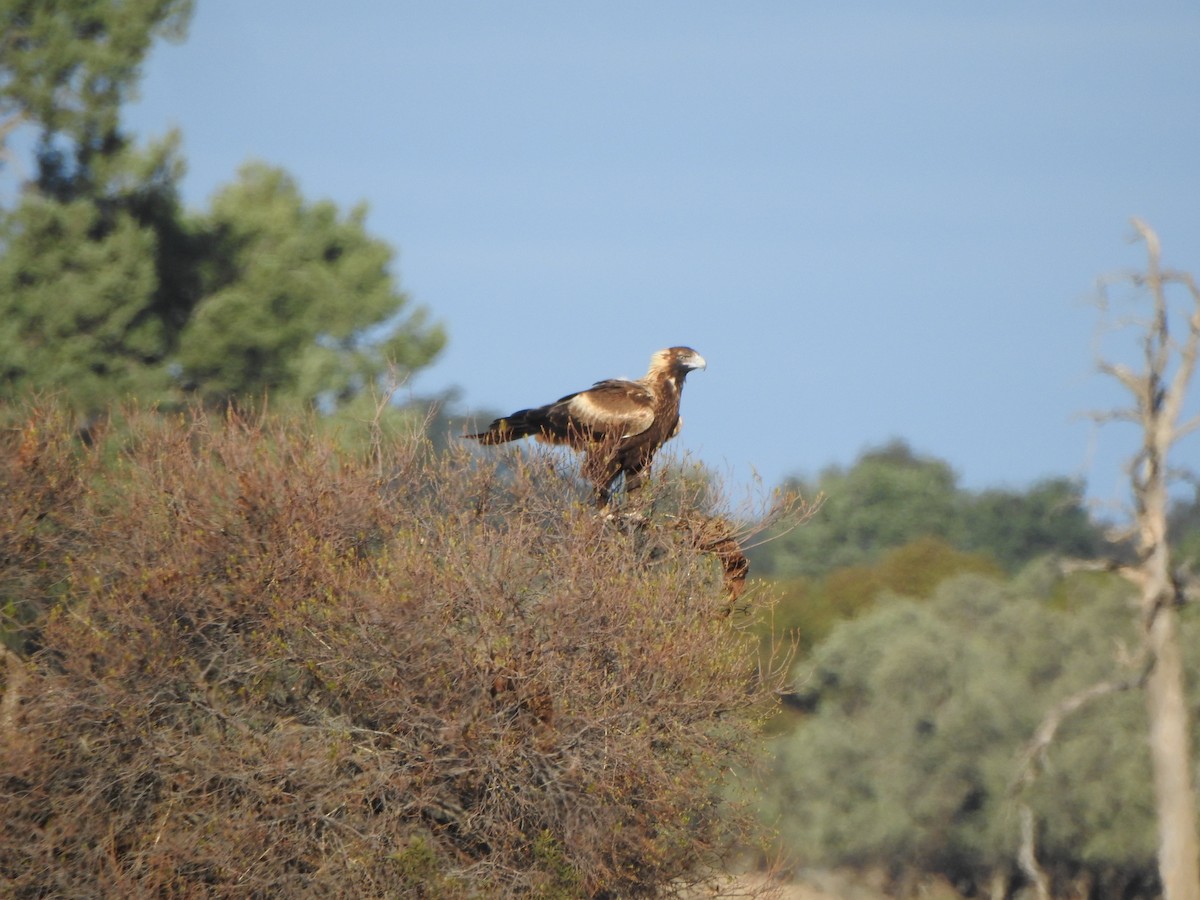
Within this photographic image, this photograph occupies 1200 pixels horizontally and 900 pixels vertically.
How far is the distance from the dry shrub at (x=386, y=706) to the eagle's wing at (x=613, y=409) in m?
0.60

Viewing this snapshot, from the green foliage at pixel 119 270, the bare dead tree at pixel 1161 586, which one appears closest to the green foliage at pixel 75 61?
the green foliage at pixel 119 270

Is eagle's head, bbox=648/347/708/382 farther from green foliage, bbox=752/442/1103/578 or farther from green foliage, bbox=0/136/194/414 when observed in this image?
green foliage, bbox=752/442/1103/578

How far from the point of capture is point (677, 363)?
41.2 ft

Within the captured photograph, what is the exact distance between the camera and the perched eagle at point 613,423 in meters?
11.8

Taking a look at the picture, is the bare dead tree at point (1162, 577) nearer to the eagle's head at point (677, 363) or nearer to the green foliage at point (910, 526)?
the eagle's head at point (677, 363)

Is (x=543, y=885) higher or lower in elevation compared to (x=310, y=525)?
lower

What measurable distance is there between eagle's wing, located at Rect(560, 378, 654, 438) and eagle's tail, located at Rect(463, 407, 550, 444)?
341 millimetres

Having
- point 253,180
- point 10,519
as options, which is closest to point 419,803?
point 10,519

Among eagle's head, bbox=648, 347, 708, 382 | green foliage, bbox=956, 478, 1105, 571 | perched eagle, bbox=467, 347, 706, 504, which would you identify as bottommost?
perched eagle, bbox=467, 347, 706, 504

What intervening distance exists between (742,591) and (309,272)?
23992 millimetres

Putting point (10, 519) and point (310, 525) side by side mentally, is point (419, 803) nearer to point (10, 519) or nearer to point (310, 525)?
point (310, 525)

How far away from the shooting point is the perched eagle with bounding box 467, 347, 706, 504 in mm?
11750

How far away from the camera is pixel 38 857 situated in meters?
11.1

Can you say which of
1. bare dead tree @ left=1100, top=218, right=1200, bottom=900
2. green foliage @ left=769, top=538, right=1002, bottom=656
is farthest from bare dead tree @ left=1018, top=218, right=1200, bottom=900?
green foliage @ left=769, top=538, right=1002, bottom=656
